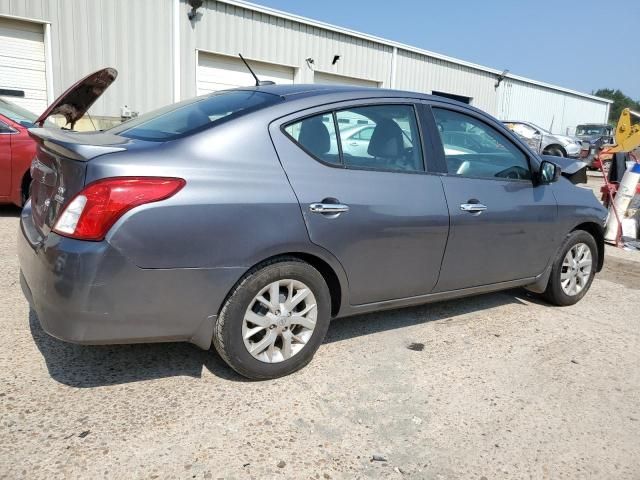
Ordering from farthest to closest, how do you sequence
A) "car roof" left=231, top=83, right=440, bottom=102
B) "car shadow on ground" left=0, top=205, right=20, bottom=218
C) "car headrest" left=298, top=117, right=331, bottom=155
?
"car shadow on ground" left=0, top=205, right=20, bottom=218 < "car roof" left=231, top=83, right=440, bottom=102 < "car headrest" left=298, top=117, right=331, bottom=155

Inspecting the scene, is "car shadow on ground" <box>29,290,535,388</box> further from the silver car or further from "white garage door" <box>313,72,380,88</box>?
the silver car

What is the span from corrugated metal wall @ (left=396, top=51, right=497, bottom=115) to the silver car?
2.74 metres

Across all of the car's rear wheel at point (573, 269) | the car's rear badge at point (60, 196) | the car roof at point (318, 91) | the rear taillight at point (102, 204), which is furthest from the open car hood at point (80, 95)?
the car's rear wheel at point (573, 269)

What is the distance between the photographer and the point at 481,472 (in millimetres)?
2277

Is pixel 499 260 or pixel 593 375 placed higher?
pixel 499 260

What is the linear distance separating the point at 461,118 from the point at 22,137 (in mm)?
5182

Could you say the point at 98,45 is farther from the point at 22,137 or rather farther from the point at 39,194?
the point at 39,194

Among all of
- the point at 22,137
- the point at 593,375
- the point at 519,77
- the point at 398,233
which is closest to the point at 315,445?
the point at 398,233

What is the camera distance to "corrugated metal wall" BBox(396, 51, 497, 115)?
18188mm

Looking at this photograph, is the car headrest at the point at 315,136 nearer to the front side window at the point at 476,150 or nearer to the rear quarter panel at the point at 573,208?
the front side window at the point at 476,150

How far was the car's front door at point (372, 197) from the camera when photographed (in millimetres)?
2844

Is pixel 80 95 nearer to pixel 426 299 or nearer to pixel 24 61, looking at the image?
pixel 426 299

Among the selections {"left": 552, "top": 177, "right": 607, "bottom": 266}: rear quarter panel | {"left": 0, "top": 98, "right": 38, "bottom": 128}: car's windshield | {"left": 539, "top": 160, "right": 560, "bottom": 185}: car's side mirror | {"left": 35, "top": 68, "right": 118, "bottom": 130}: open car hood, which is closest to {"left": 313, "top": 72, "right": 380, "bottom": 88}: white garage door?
{"left": 0, "top": 98, "right": 38, "bottom": 128}: car's windshield

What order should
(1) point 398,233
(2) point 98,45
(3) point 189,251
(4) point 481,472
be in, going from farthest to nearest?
(2) point 98,45
(1) point 398,233
(3) point 189,251
(4) point 481,472
